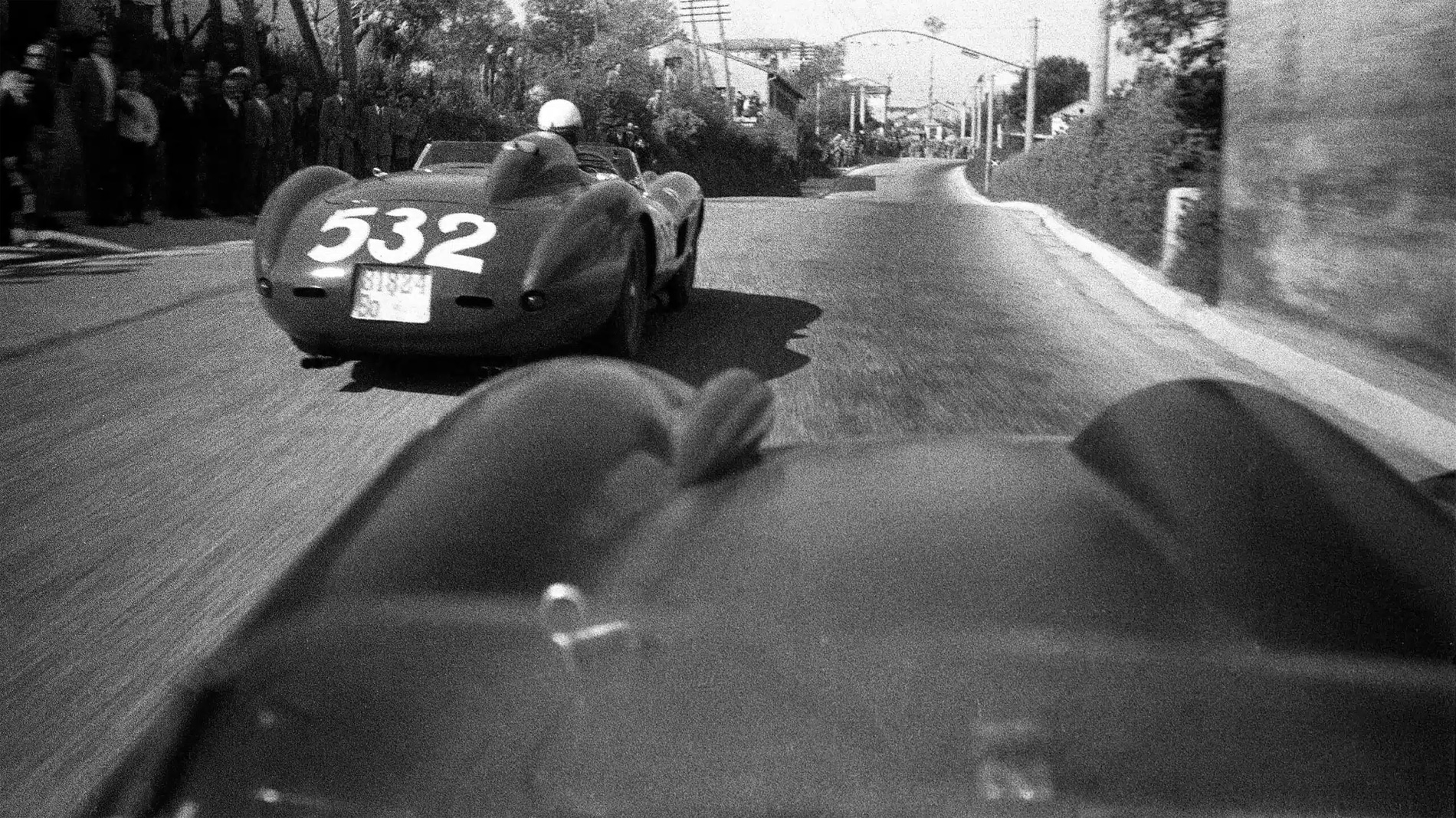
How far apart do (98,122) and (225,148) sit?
2.63 m

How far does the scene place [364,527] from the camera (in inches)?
60.4

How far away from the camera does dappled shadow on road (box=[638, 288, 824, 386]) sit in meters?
6.79

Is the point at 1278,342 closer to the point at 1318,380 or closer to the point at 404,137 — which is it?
the point at 1318,380

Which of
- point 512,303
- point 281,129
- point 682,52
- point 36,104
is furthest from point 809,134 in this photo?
point 512,303

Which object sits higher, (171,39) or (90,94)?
(171,39)

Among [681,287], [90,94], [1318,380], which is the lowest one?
[1318,380]

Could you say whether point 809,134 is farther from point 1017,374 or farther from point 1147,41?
point 1017,374

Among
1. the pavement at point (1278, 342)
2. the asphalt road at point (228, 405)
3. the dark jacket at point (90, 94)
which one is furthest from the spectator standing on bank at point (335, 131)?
the asphalt road at point (228, 405)

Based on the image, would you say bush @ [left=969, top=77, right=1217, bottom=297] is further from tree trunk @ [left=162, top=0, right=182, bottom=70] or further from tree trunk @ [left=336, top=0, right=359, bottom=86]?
tree trunk @ [left=336, top=0, right=359, bottom=86]

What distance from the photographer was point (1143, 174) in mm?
14336

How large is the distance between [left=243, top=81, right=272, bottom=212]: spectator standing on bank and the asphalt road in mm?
3902

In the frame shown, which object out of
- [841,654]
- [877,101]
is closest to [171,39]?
[841,654]

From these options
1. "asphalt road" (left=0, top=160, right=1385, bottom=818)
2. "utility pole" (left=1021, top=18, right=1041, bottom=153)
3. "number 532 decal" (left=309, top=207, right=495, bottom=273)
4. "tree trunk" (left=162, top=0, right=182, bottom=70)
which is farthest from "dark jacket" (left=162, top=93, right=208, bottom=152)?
"utility pole" (left=1021, top=18, right=1041, bottom=153)

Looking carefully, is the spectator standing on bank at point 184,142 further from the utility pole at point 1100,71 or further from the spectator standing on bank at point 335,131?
the utility pole at point 1100,71
